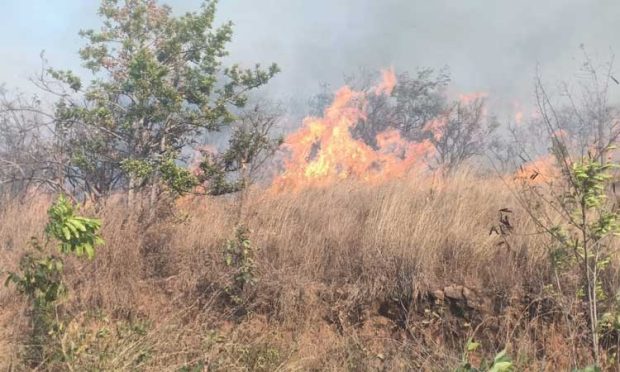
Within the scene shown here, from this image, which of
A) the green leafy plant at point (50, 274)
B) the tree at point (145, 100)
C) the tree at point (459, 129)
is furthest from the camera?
the tree at point (459, 129)

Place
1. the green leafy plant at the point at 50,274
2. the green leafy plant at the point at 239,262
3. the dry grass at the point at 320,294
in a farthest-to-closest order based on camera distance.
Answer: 1. the green leafy plant at the point at 239,262
2. the dry grass at the point at 320,294
3. the green leafy plant at the point at 50,274

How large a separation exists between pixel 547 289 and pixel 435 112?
13534 millimetres

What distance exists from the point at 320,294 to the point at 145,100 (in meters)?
4.22

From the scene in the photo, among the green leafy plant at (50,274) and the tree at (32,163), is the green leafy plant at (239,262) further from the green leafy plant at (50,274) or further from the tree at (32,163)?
the tree at (32,163)

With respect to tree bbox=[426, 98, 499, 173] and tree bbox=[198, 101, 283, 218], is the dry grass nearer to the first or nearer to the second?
tree bbox=[198, 101, 283, 218]

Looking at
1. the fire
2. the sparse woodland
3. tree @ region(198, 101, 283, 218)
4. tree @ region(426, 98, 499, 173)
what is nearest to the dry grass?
the sparse woodland

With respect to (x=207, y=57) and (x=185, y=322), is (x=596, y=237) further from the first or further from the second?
(x=207, y=57)

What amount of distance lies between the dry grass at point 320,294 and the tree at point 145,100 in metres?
1.71

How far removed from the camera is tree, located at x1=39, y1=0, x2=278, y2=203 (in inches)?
268

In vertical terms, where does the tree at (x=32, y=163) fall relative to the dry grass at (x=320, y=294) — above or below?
above

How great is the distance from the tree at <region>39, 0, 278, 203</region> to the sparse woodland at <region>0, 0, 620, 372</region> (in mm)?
33

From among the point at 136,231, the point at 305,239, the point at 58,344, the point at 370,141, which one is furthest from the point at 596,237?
the point at 370,141

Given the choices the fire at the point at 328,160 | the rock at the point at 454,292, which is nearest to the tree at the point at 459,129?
the fire at the point at 328,160

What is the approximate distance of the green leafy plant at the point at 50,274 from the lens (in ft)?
10.3
